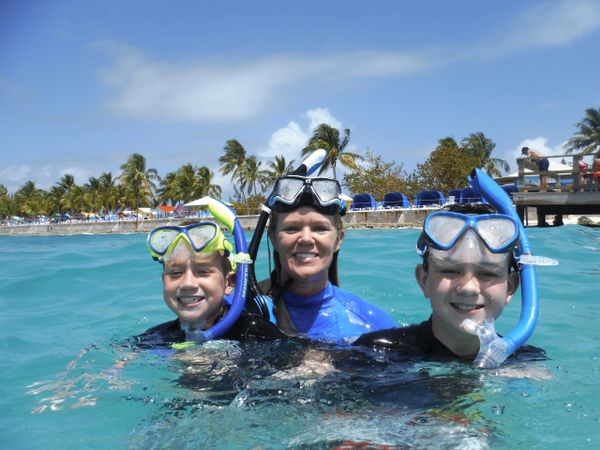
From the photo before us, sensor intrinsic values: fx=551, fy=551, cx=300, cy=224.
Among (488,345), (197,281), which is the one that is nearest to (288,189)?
(197,281)

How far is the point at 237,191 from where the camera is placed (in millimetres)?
53969

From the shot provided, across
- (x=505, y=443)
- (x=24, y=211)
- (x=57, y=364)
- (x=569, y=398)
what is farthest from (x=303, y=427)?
(x=24, y=211)

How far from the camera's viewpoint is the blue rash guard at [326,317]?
3.70m

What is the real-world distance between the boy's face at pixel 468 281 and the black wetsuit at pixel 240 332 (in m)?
1.13

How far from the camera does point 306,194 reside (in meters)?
3.46

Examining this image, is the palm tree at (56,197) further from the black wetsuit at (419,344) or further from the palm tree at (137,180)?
the black wetsuit at (419,344)

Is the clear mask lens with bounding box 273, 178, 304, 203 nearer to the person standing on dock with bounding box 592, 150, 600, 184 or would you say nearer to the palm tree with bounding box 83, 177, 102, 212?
the person standing on dock with bounding box 592, 150, 600, 184

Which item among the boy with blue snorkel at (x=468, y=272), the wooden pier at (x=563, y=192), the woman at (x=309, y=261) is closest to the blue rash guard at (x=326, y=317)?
the woman at (x=309, y=261)

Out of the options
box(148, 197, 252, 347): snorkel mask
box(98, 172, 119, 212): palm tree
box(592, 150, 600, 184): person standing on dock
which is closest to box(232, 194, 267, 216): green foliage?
box(98, 172, 119, 212): palm tree

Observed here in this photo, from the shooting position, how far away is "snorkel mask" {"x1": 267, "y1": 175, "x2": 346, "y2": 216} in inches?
136

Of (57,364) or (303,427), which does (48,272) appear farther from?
(303,427)

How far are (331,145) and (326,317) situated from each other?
44.2m

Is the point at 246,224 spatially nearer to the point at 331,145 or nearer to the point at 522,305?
the point at 331,145

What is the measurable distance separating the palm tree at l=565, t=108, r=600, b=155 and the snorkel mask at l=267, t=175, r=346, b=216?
50958mm
